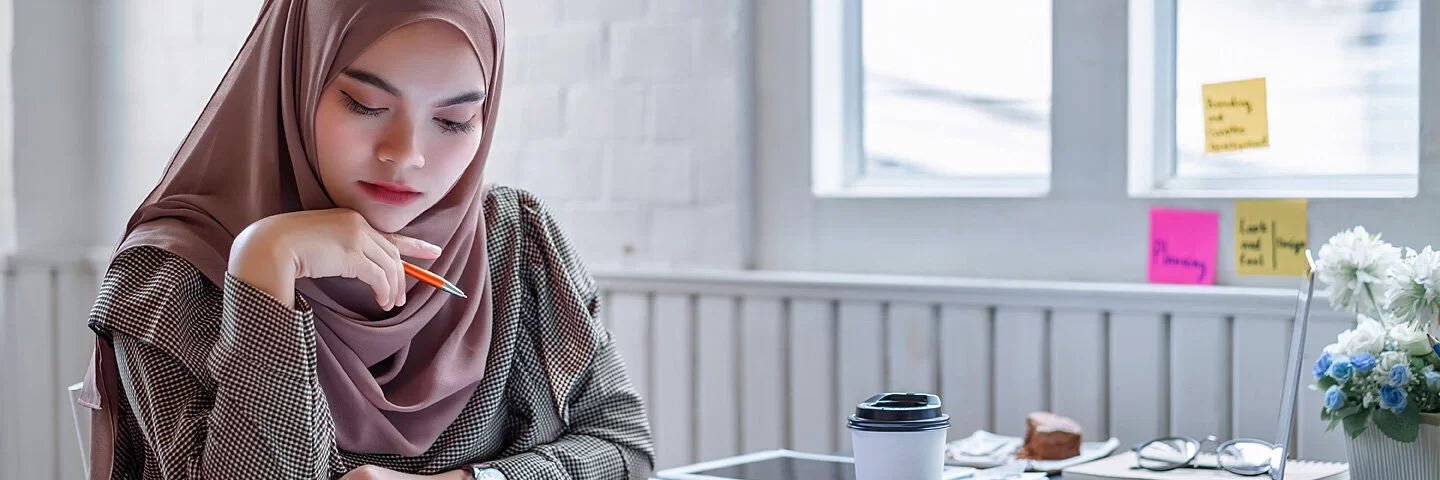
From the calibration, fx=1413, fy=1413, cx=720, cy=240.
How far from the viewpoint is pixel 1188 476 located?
1400mm

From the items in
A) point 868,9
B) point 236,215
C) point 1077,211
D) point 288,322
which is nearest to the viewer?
point 288,322

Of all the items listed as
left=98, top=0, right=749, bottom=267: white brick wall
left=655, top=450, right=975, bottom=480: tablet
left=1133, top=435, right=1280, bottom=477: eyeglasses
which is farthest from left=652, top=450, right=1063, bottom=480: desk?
left=98, top=0, right=749, bottom=267: white brick wall

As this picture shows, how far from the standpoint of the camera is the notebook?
4.57ft

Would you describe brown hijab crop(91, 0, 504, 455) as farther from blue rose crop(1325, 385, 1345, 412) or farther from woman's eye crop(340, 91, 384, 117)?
blue rose crop(1325, 385, 1345, 412)

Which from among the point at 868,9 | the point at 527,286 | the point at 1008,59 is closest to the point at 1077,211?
the point at 1008,59

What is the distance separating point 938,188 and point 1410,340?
87cm

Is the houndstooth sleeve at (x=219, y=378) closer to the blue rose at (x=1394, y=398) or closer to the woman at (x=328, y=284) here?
the woman at (x=328, y=284)

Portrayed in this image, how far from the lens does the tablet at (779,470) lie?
4.64 feet

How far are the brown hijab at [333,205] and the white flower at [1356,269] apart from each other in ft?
2.90

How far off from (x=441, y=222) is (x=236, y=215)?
0.65 feet

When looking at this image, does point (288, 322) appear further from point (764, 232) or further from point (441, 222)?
point (764, 232)

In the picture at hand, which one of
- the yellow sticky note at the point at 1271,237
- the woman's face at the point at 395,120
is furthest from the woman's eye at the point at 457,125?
the yellow sticky note at the point at 1271,237

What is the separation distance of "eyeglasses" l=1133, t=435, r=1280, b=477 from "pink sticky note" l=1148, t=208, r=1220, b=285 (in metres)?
0.43

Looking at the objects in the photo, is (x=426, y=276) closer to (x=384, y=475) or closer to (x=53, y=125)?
(x=384, y=475)
